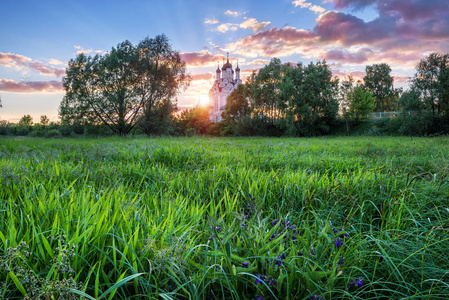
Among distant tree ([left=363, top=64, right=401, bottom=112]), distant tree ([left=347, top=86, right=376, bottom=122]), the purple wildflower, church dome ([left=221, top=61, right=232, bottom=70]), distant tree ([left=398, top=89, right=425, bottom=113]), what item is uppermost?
church dome ([left=221, top=61, right=232, bottom=70])

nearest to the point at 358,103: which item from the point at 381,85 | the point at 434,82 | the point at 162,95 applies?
the point at 434,82

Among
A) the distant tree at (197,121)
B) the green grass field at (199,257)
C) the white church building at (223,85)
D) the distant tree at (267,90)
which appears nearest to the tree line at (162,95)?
the distant tree at (267,90)

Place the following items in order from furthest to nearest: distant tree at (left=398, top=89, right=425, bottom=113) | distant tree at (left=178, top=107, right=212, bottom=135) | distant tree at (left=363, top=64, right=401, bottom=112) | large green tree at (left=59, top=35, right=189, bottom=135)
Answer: distant tree at (left=363, top=64, right=401, bottom=112), distant tree at (left=178, top=107, right=212, bottom=135), distant tree at (left=398, top=89, right=425, bottom=113), large green tree at (left=59, top=35, right=189, bottom=135)

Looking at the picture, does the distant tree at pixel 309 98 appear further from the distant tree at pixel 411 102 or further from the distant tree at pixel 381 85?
the distant tree at pixel 381 85

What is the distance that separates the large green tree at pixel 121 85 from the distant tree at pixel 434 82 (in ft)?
110

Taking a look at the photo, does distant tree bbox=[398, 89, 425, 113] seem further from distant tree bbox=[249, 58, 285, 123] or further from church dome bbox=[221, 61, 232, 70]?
church dome bbox=[221, 61, 232, 70]

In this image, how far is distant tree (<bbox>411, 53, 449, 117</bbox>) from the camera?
3269cm

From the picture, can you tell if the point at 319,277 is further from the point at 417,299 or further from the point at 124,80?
the point at 124,80

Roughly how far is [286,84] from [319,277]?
38.1m

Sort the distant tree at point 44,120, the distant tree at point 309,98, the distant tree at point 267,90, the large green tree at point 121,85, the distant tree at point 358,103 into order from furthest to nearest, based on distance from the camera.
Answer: the distant tree at point 44,120 < the distant tree at point 358,103 < the distant tree at point 267,90 < the distant tree at point 309,98 < the large green tree at point 121,85

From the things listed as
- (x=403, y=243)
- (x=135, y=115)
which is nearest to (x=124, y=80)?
(x=135, y=115)

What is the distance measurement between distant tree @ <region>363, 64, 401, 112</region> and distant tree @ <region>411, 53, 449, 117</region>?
4645cm

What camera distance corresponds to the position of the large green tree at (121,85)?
2983 cm

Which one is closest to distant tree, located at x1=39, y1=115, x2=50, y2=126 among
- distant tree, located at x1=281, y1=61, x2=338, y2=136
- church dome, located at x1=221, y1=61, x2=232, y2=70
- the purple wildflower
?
church dome, located at x1=221, y1=61, x2=232, y2=70
